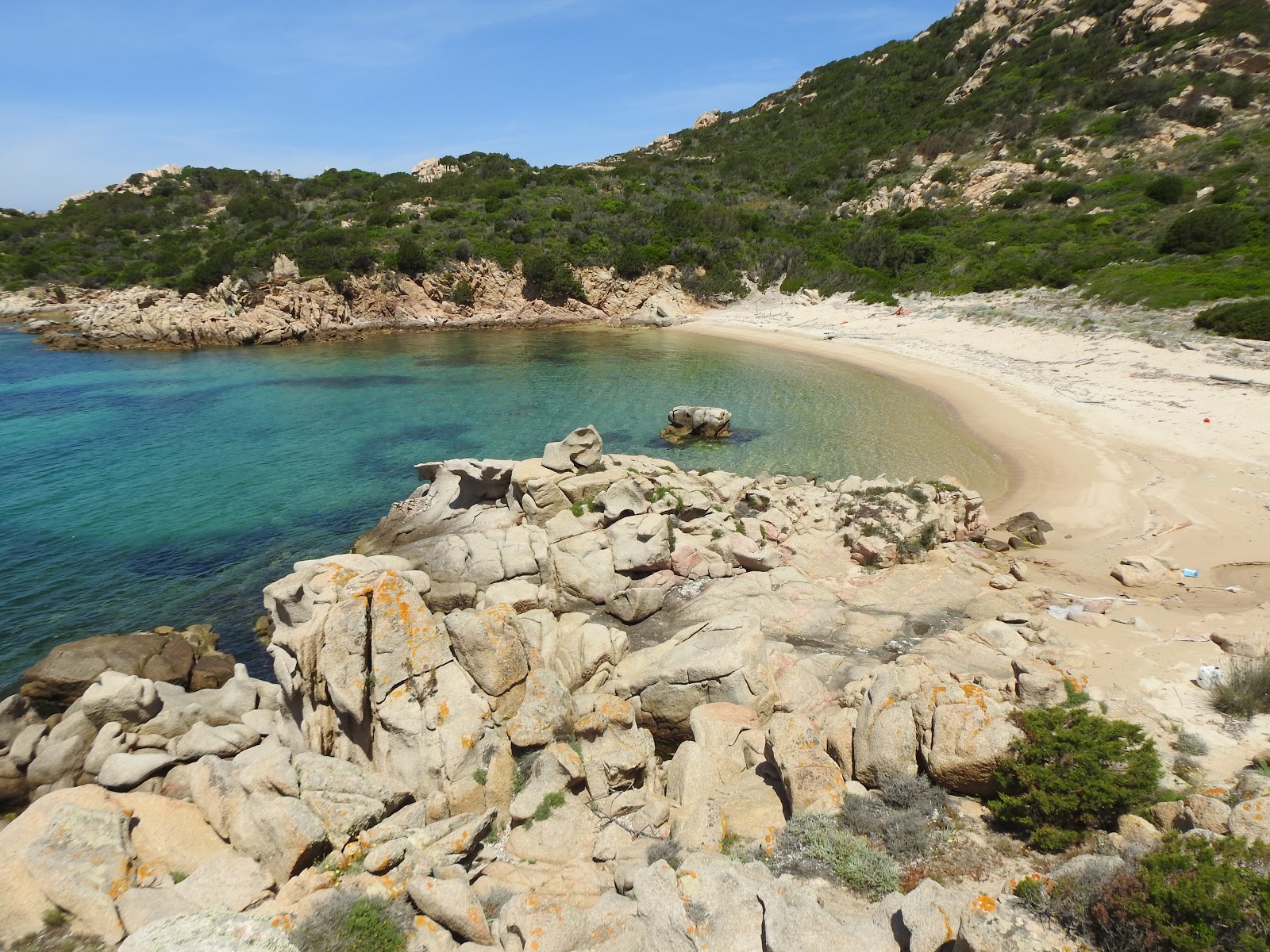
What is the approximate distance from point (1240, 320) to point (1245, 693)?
29.2 metres

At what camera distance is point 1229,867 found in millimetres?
4297

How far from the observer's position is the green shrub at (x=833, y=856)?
575 centimetres

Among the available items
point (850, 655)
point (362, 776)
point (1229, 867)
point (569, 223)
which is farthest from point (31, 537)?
point (569, 223)

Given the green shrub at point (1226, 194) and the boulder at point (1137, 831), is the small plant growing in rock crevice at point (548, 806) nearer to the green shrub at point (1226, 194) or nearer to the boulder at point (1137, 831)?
the boulder at point (1137, 831)

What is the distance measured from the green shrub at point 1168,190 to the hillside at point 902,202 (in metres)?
0.14

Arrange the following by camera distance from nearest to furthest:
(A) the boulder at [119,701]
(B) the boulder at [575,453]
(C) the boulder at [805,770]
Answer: (C) the boulder at [805,770] → (A) the boulder at [119,701] → (B) the boulder at [575,453]

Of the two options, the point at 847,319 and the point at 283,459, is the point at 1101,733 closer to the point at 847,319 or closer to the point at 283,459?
the point at 283,459

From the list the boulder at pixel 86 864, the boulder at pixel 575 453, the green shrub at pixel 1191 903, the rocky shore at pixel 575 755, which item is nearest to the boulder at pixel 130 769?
the rocky shore at pixel 575 755

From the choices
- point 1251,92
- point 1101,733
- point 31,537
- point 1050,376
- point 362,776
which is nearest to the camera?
point 1101,733

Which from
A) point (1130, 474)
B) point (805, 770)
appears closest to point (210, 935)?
point (805, 770)

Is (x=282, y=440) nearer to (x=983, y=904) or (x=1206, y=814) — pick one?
(x=983, y=904)

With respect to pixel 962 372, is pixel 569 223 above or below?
above

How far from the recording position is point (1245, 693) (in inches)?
305

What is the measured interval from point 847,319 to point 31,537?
48874 mm
